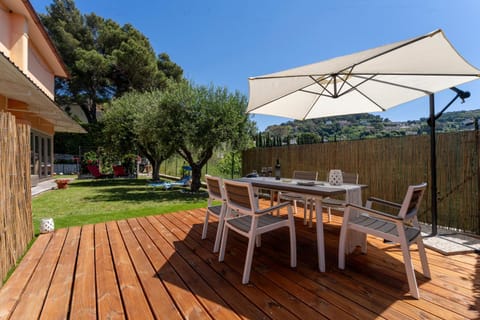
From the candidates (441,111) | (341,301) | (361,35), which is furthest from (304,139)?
(341,301)

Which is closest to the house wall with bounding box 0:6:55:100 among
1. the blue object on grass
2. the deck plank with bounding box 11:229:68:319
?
the blue object on grass

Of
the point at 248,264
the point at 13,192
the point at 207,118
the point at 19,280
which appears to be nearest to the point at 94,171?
the point at 207,118

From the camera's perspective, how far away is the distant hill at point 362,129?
362 centimetres

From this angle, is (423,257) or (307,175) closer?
(423,257)

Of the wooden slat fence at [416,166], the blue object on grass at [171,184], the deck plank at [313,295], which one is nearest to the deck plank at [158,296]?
the deck plank at [313,295]

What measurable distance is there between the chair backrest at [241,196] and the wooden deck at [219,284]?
2.08 feet

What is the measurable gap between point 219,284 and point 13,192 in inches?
94.6

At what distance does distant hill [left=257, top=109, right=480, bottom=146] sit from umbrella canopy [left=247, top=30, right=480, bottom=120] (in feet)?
2.29

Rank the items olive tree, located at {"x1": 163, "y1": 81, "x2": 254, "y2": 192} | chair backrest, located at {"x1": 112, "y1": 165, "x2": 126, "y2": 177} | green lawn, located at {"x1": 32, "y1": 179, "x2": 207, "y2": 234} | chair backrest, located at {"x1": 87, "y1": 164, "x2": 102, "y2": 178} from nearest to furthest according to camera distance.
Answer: green lawn, located at {"x1": 32, "y1": 179, "x2": 207, "y2": 234}, olive tree, located at {"x1": 163, "y1": 81, "x2": 254, "y2": 192}, chair backrest, located at {"x1": 87, "y1": 164, "x2": 102, "y2": 178}, chair backrest, located at {"x1": 112, "y1": 165, "x2": 126, "y2": 177}

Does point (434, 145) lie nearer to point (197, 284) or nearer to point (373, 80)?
point (373, 80)

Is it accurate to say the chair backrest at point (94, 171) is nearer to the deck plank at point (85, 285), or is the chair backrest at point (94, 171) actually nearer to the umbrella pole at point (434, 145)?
the deck plank at point (85, 285)

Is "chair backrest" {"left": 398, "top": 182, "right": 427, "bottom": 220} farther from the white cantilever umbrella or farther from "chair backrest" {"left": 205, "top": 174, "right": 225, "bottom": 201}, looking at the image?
"chair backrest" {"left": 205, "top": 174, "right": 225, "bottom": 201}

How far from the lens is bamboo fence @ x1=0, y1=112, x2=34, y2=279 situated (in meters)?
2.19

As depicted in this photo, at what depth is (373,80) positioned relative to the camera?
3377mm
